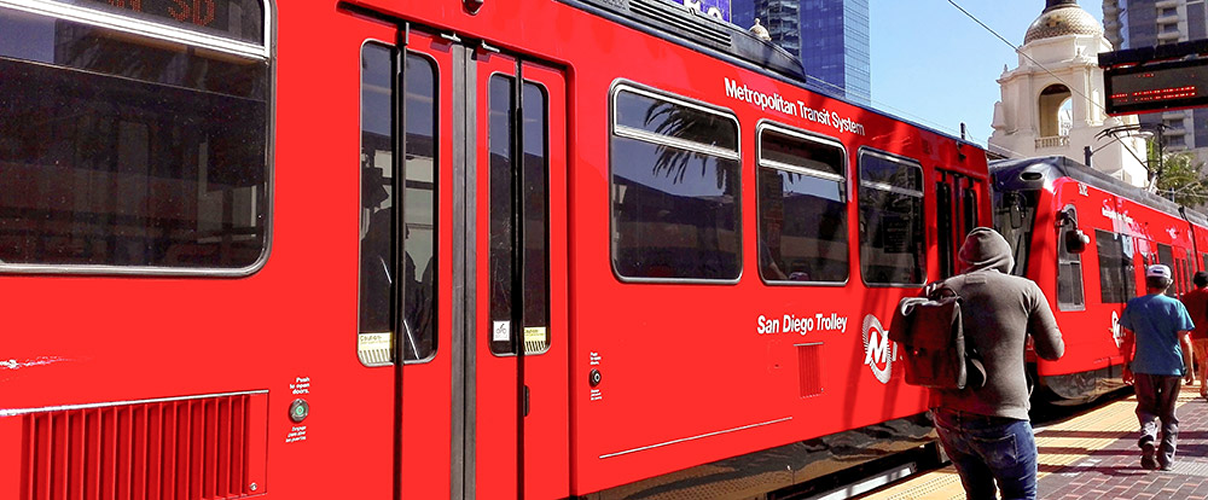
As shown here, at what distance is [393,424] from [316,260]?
713mm

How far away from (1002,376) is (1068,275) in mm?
8462

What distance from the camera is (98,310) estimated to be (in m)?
3.01

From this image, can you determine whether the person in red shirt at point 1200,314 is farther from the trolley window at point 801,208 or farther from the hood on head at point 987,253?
the hood on head at point 987,253

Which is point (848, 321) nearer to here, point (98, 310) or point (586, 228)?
point (586, 228)

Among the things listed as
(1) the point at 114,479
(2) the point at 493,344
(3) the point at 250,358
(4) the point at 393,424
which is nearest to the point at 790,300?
(2) the point at 493,344

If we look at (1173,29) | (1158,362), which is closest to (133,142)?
(1158,362)

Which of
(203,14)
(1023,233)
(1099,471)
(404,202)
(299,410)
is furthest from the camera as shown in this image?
(1023,233)

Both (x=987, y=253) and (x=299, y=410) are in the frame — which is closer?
(x=299, y=410)

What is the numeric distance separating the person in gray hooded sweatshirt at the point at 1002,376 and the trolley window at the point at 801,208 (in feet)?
5.53

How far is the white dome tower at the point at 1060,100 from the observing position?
54781 millimetres

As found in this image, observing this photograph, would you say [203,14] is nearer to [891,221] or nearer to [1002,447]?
[1002,447]

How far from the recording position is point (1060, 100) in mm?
59562

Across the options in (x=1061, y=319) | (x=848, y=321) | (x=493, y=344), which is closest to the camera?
(x=493, y=344)

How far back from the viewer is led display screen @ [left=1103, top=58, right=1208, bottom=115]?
14703mm
